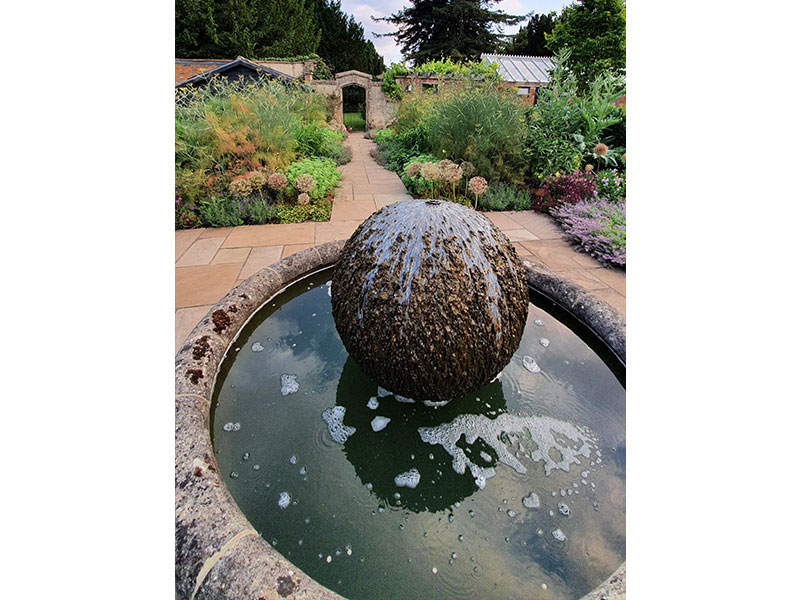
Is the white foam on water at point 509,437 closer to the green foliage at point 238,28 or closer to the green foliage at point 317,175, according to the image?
the green foliage at point 317,175

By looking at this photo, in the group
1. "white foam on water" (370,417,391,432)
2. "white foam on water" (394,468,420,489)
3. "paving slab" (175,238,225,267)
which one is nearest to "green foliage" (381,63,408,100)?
"paving slab" (175,238,225,267)

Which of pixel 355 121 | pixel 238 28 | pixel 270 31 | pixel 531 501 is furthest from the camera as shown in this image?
pixel 355 121

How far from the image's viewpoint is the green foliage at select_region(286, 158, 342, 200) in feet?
18.9

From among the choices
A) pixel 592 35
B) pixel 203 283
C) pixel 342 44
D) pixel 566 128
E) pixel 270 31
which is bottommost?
pixel 203 283

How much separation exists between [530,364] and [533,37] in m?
30.8

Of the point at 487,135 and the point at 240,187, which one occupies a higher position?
the point at 487,135

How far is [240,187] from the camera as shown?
16.9 feet

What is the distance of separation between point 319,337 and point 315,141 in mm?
6816

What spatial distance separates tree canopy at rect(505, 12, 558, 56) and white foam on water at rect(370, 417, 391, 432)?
27.8m

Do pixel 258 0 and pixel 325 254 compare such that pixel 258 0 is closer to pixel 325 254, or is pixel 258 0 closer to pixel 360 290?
pixel 325 254

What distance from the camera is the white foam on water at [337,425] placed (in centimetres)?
174

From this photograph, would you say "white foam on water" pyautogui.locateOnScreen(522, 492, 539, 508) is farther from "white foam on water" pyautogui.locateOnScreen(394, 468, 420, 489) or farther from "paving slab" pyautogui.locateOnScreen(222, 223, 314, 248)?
"paving slab" pyautogui.locateOnScreen(222, 223, 314, 248)

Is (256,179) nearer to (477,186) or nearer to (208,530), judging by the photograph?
(477,186)

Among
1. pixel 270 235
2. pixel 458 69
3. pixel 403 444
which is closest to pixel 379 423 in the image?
pixel 403 444
